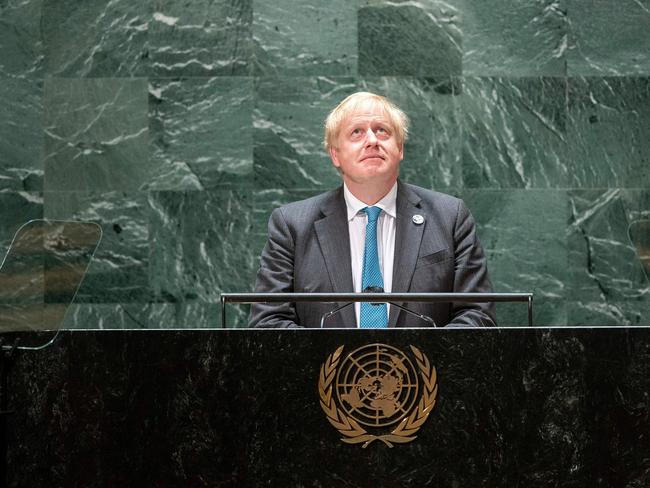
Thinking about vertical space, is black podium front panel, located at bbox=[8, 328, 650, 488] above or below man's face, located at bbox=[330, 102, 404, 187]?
below

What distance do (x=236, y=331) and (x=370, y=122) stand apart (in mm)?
1511

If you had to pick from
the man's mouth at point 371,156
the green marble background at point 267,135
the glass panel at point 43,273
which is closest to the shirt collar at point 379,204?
the man's mouth at point 371,156

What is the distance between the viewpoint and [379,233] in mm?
3998

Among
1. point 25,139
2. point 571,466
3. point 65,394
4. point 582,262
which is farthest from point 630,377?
point 25,139

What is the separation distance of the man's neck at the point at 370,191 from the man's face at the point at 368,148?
11 mm

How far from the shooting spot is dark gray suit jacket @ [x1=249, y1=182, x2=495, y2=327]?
12.3ft

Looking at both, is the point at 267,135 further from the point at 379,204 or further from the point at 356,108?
the point at 379,204

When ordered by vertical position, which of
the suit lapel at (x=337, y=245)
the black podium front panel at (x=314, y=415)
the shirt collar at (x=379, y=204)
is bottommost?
the black podium front panel at (x=314, y=415)

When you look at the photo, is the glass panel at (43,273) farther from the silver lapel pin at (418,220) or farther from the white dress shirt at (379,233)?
the silver lapel pin at (418,220)

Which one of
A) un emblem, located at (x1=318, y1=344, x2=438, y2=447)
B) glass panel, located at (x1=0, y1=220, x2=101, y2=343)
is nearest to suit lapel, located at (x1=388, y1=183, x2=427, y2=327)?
un emblem, located at (x1=318, y1=344, x2=438, y2=447)

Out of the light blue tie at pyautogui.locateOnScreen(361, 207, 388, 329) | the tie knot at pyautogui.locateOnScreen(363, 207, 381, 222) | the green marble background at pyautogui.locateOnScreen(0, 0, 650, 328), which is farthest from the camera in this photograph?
the green marble background at pyautogui.locateOnScreen(0, 0, 650, 328)

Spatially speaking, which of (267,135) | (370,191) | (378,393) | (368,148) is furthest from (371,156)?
(267,135)

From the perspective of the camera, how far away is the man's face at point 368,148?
4.01m

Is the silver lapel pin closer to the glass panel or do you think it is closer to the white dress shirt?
the white dress shirt
